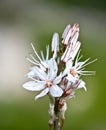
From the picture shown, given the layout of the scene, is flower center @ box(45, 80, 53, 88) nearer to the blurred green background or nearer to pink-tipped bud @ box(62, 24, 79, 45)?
pink-tipped bud @ box(62, 24, 79, 45)

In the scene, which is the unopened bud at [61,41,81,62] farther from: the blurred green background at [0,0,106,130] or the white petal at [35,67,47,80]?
the blurred green background at [0,0,106,130]

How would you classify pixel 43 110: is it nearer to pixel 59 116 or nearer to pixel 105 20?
pixel 105 20

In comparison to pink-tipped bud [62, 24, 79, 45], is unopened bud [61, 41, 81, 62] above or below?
below

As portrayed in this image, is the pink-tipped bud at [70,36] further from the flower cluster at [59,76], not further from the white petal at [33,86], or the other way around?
the white petal at [33,86]

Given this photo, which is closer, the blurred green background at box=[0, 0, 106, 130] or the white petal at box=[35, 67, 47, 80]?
the white petal at box=[35, 67, 47, 80]

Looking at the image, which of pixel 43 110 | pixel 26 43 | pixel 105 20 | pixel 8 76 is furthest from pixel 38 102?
pixel 105 20

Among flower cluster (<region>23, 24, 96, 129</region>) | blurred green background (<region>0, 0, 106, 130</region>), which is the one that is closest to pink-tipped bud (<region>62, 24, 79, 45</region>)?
flower cluster (<region>23, 24, 96, 129</region>)

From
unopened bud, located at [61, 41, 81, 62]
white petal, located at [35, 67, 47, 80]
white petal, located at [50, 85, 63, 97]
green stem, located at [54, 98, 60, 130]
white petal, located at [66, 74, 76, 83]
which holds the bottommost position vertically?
green stem, located at [54, 98, 60, 130]

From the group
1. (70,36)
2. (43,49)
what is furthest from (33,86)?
(43,49)

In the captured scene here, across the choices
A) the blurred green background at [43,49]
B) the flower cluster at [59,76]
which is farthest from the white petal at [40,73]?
the blurred green background at [43,49]
